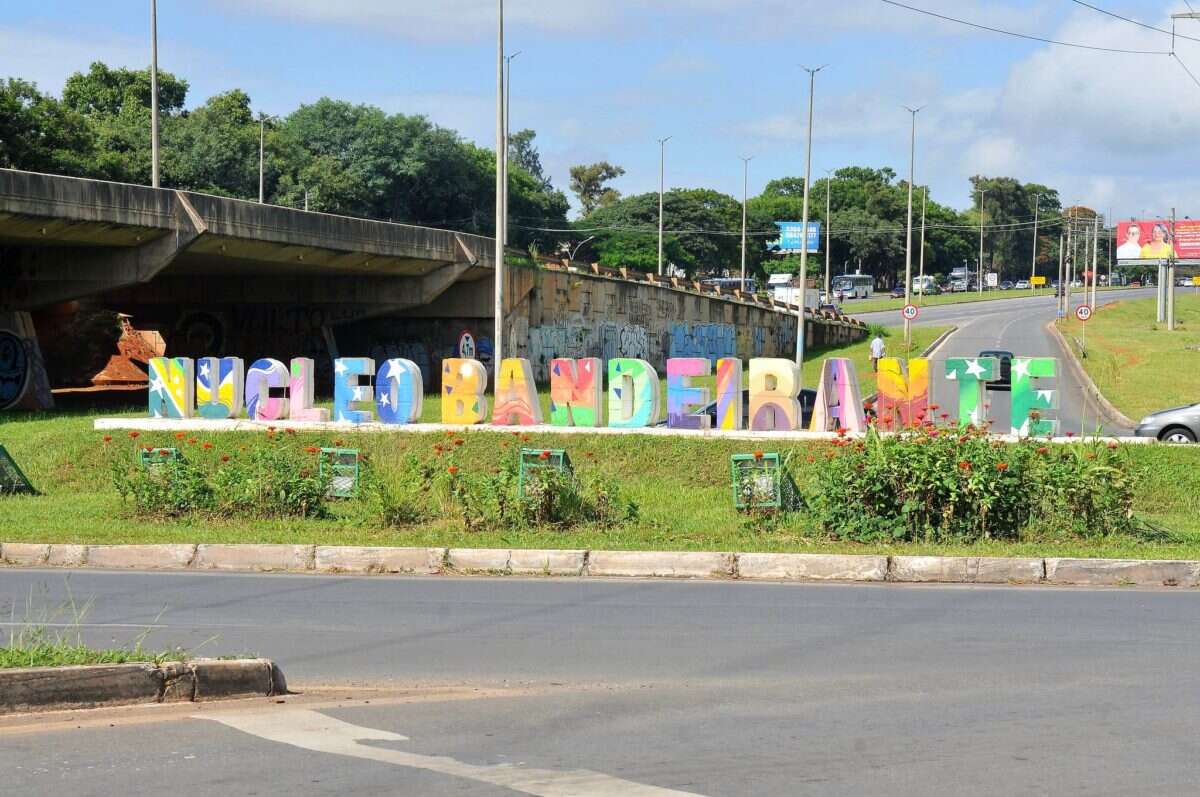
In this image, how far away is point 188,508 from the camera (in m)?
16.6

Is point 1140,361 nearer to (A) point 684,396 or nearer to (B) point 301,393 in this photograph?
(A) point 684,396

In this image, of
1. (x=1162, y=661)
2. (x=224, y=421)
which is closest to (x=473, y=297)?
(x=224, y=421)

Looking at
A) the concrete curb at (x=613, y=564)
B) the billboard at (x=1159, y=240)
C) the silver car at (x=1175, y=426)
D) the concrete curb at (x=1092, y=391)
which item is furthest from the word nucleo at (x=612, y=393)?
the billboard at (x=1159, y=240)

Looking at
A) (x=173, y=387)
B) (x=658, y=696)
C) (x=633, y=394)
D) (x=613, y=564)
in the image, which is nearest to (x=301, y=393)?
(x=173, y=387)

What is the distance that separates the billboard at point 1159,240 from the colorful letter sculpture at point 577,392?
6798 centimetres

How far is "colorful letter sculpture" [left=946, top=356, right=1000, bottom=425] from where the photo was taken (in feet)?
71.8

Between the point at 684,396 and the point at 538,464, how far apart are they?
830 centimetres

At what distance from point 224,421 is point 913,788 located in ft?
68.0

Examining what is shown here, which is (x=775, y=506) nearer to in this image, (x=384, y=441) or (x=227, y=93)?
(x=384, y=441)

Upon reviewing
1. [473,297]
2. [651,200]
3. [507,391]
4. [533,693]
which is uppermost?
[651,200]

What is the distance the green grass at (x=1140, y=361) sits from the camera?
129ft

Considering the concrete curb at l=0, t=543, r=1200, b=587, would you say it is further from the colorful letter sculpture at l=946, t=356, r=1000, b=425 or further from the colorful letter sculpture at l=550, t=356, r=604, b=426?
the colorful letter sculpture at l=550, t=356, r=604, b=426

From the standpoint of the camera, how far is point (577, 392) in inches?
955

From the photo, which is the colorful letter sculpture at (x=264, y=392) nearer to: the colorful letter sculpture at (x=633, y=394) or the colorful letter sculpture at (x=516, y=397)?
the colorful letter sculpture at (x=516, y=397)
